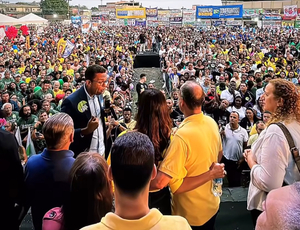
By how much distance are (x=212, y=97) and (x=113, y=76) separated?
4598mm

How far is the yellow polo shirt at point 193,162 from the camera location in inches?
74.6

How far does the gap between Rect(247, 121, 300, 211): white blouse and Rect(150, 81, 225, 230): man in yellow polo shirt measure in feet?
1.06

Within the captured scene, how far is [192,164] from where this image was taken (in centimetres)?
200

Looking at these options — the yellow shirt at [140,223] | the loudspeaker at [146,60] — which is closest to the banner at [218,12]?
the loudspeaker at [146,60]

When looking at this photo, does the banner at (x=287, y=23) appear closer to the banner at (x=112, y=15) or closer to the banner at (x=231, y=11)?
the banner at (x=231, y=11)

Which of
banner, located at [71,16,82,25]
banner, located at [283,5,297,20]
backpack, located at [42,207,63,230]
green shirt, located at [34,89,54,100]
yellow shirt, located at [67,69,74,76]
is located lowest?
green shirt, located at [34,89,54,100]

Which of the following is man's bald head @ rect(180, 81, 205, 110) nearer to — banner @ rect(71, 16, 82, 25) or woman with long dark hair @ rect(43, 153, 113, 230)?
woman with long dark hair @ rect(43, 153, 113, 230)

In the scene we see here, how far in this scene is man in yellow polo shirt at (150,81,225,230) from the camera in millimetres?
1891

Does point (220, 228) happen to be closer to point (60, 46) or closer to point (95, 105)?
point (95, 105)

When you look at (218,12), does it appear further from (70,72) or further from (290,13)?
(70,72)

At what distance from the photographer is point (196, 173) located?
2033 millimetres

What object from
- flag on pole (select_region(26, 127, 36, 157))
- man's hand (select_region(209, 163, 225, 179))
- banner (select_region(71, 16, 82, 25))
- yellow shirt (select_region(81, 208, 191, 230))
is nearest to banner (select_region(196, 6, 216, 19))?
banner (select_region(71, 16, 82, 25))

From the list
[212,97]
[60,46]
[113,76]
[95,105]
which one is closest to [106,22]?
[60,46]

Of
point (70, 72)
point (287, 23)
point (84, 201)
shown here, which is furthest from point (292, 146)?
point (287, 23)
